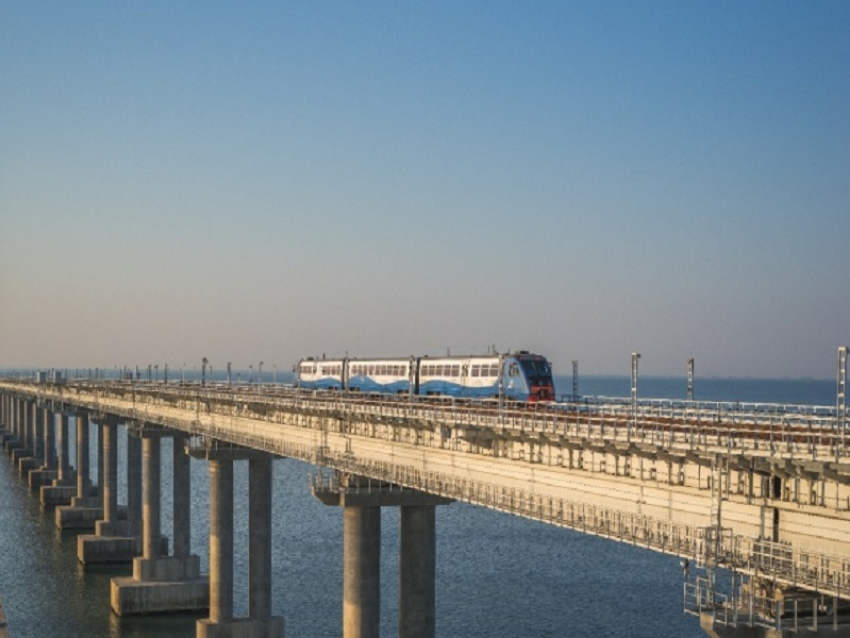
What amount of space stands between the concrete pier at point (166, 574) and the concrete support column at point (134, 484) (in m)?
14.3

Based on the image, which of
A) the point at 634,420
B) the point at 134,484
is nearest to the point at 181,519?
the point at 134,484

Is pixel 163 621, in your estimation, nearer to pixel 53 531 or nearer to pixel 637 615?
pixel 637 615

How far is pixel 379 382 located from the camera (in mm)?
77250

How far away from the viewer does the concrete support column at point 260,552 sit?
63.9 metres

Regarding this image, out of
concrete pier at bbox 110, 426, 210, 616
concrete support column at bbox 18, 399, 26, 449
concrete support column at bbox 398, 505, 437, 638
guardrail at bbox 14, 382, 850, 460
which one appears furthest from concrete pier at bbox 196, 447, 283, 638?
concrete support column at bbox 18, 399, 26, 449

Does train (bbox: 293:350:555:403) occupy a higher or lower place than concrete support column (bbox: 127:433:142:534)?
higher

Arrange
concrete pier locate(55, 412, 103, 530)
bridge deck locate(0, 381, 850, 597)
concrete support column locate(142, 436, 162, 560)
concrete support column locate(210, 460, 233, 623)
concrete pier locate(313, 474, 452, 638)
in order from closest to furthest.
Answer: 1. bridge deck locate(0, 381, 850, 597)
2. concrete pier locate(313, 474, 452, 638)
3. concrete support column locate(210, 460, 233, 623)
4. concrete support column locate(142, 436, 162, 560)
5. concrete pier locate(55, 412, 103, 530)

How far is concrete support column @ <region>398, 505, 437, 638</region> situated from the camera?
5166 centimetres

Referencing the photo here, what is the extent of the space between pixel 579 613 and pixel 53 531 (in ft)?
185

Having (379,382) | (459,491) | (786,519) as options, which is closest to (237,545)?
(379,382)

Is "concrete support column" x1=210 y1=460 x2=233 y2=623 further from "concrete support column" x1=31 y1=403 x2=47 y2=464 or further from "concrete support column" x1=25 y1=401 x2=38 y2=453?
"concrete support column" x1=25 y1=401 x2=38 y2=453

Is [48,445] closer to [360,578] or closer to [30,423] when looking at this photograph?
[30,423]

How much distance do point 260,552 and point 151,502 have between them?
70.8 feet

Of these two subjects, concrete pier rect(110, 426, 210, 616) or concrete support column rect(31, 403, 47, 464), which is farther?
concrete support column rect(31, 403, 47, 464)
